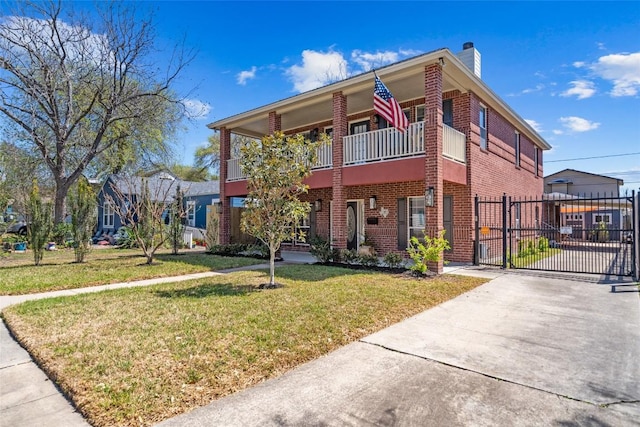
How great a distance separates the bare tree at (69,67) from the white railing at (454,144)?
13.7 m

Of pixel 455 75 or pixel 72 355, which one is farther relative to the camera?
pixel 455 75

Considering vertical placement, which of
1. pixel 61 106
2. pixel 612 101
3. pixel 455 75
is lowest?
pixel 455 75

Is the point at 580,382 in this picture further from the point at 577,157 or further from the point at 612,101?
the point at 577,157

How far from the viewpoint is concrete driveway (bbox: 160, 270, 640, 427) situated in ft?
9.41

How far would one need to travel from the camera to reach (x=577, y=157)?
38.1 m

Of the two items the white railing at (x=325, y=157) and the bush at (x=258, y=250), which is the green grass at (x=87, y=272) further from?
the white railing at (x=325, y=157)

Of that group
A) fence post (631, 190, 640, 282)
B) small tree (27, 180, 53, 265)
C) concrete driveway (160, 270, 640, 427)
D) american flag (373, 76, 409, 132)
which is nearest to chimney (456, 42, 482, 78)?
american flag (373, 76, 409, 132)

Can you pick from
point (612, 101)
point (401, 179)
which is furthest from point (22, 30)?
point (612, 101)

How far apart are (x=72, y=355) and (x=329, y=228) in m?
11.7

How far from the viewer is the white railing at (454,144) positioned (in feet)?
33.7

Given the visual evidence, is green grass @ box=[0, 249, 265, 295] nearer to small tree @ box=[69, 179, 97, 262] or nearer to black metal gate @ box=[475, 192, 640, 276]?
small tree @ box=[69, 179, 97, 262]

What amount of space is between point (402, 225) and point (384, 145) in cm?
329

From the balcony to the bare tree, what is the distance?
11162 mm

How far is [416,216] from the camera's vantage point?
12672 millimetres
